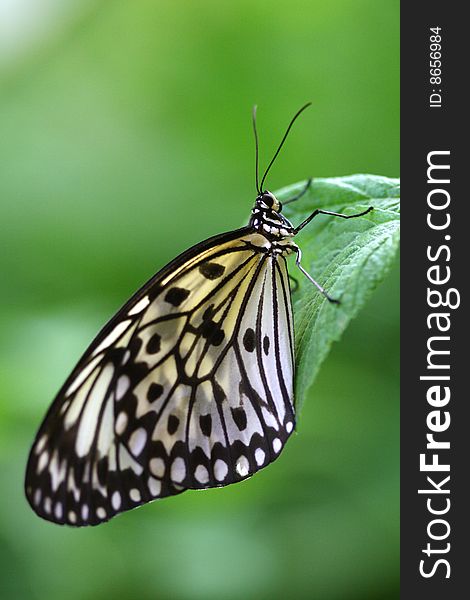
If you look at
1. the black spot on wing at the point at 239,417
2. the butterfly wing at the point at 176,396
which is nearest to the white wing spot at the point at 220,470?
the butterfly wing at the point at 176,396

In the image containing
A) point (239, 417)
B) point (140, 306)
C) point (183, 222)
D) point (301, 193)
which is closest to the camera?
point (140, 306)

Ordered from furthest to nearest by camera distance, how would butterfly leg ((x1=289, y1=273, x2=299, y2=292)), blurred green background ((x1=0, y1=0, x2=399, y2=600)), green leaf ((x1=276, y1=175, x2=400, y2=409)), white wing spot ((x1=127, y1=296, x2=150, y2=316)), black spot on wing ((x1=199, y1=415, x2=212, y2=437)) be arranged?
blurred green background ((x1=0, y1=0, x2=399, y2=600)), butterfly leg ((x1=289, y1=273, x2=299, y2=292)), black spot on wing ((x1=199, y1=415, x2=212, y2=437)), white wing spot ((x1=127, y1=296, x2=150, y2=316)), green leaf ((x1=276, y1=175, x2=400, y2=409))

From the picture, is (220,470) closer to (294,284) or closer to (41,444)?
(41,444)

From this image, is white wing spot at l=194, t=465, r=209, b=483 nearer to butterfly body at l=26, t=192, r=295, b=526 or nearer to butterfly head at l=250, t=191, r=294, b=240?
butterfly body at l=26, t=192, r=295, b=526

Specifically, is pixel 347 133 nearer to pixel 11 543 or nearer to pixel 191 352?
pixel 191 352

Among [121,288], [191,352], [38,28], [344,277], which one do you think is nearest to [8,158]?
[38,28]

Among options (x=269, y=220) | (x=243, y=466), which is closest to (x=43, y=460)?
(x=243, y=466)

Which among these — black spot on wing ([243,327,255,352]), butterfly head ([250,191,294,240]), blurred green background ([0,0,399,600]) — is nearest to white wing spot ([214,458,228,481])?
black spot on wing ([243,327,255,352])
